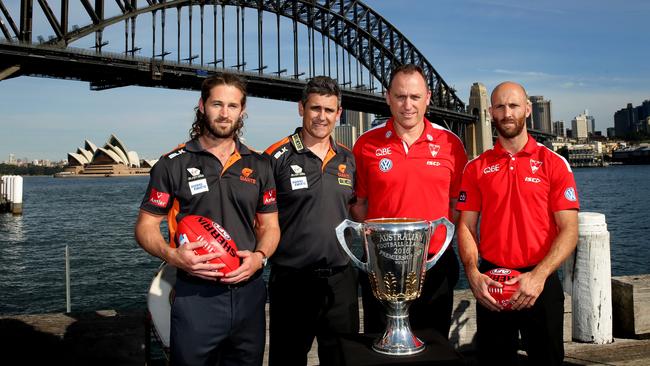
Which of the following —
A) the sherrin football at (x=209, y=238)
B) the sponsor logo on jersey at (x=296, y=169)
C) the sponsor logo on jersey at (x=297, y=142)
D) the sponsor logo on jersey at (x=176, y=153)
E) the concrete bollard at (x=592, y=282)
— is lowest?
the concrete bollard at (x=592, y=282)

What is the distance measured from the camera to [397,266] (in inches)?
86.7

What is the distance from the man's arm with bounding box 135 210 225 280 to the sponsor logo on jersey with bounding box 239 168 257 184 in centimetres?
43

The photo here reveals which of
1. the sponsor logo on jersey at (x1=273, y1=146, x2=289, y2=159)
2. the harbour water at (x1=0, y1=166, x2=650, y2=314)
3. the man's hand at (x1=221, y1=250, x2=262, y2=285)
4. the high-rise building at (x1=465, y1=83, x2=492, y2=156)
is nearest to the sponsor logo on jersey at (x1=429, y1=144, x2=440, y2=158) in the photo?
the sponsor logo on jersey at (x1=273, y1=146, x2=289, y2=159)

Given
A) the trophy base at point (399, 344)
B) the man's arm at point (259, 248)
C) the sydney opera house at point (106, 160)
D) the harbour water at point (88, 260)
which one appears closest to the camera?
the trophy base at point (399, 344)

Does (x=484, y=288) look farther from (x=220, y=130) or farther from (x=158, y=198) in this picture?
(x=158, y=198)

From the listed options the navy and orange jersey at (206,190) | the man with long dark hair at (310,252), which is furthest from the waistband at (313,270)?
the navy and orange jersey at (206,190)

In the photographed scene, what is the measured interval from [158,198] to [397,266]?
1.16 metres

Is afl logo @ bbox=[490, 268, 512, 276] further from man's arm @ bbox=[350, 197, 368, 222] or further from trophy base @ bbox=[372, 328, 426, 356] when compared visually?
man's arm @ bbox=[350, 197, 368, 222]

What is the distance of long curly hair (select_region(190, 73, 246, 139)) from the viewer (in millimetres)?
2543

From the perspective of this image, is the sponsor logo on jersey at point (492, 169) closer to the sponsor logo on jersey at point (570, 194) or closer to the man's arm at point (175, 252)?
the sponsor logo on jersey at point (570, 194)

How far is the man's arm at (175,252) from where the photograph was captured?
2229mm

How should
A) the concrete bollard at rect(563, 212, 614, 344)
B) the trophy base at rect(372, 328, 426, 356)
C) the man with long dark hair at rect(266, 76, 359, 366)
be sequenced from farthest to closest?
the concrete bollard at rect(563, 212, 614, 344) → the man with long dark hair at rect(266, 76, 359, 366) → the trophy base at rect(372, 328, 426, 356)

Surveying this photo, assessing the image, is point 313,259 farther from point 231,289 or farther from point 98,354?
point 98,354

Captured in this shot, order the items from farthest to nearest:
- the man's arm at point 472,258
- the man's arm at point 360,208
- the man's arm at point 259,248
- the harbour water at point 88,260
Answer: the harbour water at point 88,260 → the man's arm at point 360,208 → the man's arm at point 472,258 → the man's arm at point 259,248
